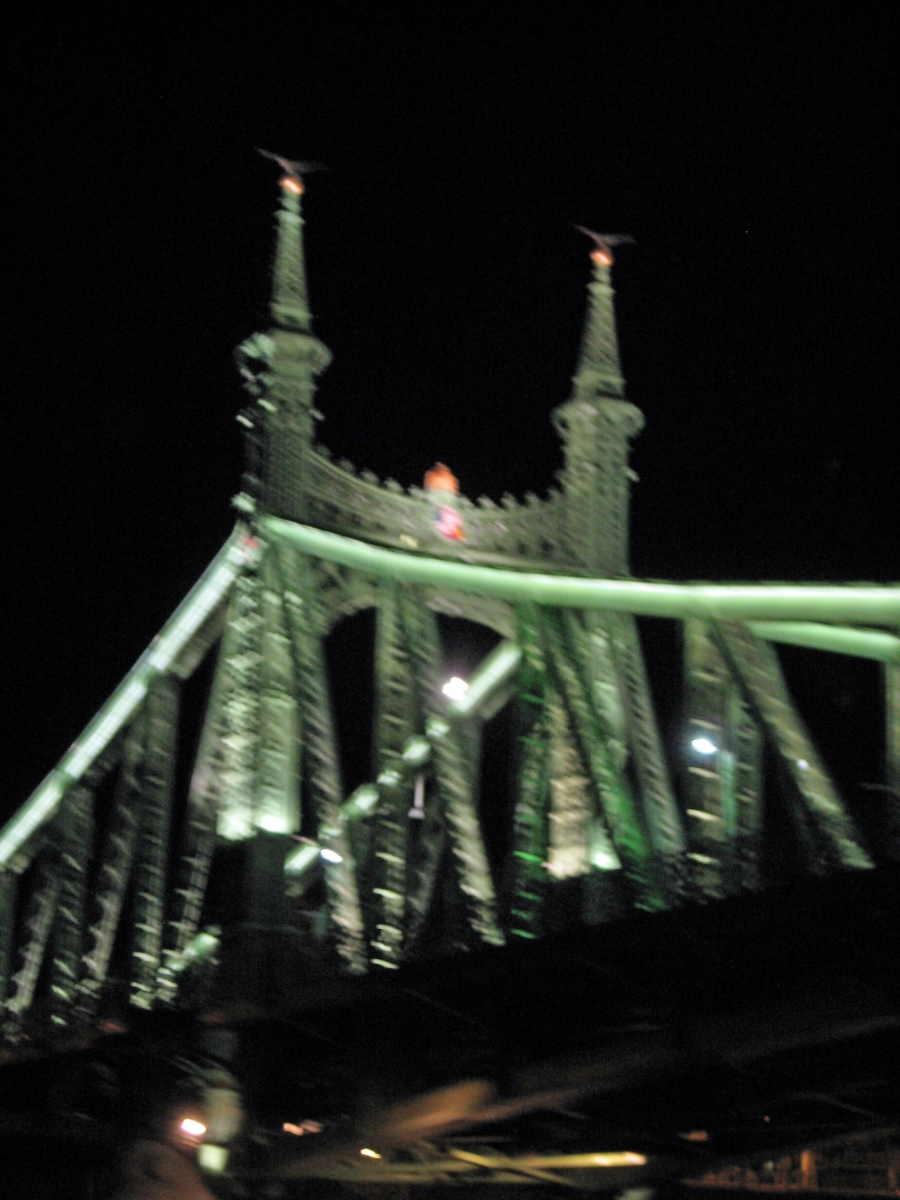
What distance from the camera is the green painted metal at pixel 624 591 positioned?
2492 cm

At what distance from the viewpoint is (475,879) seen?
28.7 m

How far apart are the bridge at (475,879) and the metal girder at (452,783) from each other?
7 centimetres

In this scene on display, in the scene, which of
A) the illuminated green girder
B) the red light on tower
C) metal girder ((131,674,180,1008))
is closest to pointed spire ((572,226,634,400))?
the red light on tower

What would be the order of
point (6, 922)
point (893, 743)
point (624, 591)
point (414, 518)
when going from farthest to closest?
point (6, 922), point (414, 518), point (624, 591), point (893, 743)

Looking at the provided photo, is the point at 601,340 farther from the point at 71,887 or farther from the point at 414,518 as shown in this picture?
the point at 71,887

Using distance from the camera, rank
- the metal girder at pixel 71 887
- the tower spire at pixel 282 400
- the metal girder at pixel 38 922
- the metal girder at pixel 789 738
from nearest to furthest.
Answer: the metal girder at pixel 789 738, the tower spire at pixel 282 400, the metal girder at pixel 71 887, the metal girder at pixel 38 922

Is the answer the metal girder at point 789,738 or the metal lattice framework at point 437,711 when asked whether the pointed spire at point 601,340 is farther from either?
the metal girder at point 789,738

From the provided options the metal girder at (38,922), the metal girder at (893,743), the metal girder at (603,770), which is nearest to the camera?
the metal girder at (893,743)

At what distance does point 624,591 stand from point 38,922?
928 inches

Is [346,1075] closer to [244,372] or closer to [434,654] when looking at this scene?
[434,654]

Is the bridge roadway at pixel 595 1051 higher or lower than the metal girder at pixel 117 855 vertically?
lower

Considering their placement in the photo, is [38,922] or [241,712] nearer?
[241,712]

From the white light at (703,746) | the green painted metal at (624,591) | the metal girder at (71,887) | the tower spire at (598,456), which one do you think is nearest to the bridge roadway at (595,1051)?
the white light at (703,746)

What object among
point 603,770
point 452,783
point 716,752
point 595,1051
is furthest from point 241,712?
point 595,1051
